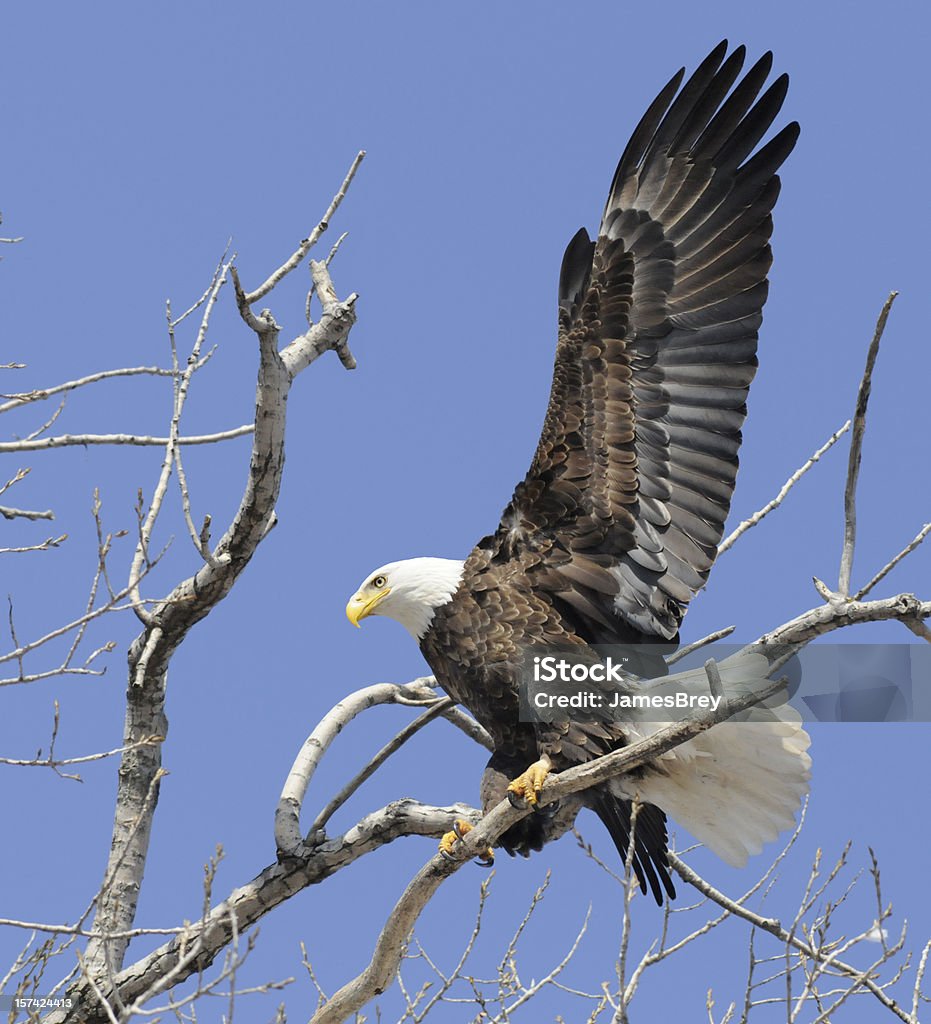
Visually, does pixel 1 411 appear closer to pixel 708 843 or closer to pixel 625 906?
pixel 625 906

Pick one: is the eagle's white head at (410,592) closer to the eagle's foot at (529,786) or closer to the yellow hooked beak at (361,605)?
the yellow hooked beak at (361,605)

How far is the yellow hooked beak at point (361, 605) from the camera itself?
5156 mm

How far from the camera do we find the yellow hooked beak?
16.9ft

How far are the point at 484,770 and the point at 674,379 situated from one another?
1.42 meters

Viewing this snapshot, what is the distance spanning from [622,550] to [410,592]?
0.71 m

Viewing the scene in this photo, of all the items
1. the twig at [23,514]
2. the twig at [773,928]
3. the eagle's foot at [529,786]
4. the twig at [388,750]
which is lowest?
the twig at [773,928]

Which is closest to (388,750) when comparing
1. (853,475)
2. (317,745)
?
(317,745)

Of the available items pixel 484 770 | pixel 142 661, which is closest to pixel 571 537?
pixel 484 770

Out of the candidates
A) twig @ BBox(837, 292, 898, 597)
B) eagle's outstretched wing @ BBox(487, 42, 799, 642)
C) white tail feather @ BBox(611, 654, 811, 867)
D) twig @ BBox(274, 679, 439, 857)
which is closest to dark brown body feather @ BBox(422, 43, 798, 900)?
eagle's outstretched wing @ BBox(487, 42, 799, 642)

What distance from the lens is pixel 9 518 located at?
465cm

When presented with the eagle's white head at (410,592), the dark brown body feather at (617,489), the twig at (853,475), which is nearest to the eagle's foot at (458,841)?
the dark brown body feather at (617,489)

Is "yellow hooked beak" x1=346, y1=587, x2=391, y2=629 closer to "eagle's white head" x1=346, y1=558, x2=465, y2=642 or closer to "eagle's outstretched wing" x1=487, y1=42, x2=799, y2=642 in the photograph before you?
"eagle's white head" x1=346, y1=558, x2=465, y2=642

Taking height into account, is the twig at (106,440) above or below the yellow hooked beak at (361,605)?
above

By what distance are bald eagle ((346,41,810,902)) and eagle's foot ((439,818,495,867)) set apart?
0.10 meters
